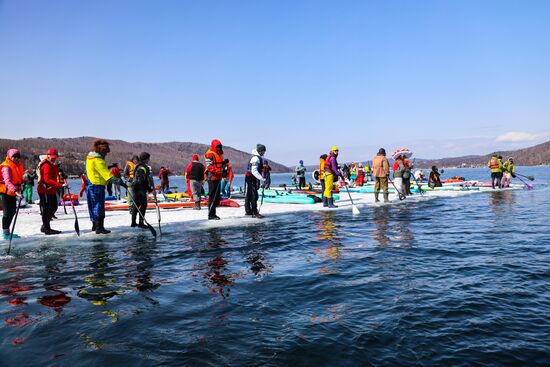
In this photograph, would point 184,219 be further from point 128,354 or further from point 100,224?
point 128,354

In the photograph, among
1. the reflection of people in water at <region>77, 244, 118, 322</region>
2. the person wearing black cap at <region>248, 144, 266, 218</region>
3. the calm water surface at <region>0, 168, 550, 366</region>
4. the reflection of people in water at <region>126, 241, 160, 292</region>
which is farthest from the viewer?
the person wearing black cap at <region>248, 144, 266, 218</region>

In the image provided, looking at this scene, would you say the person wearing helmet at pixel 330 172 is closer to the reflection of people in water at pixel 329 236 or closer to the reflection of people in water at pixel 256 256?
the reflection of people in water at pixel 329 236

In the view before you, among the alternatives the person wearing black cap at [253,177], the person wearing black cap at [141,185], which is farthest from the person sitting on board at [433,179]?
the person wearing black cap at [141,185]

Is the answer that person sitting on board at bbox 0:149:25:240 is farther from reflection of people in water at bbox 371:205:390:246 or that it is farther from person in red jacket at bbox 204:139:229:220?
reflection of people in water at bbox 371:205:390:246

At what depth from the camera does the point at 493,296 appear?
5.05 metres

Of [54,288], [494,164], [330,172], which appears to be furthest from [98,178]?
[494,164]

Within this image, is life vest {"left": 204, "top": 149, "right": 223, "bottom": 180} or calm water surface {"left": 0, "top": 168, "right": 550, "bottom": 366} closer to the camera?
calm water surface {"left": 0, "top": 168, "right": 550, "bottom": 366}

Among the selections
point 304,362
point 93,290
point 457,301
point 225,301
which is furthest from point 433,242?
point 93,290

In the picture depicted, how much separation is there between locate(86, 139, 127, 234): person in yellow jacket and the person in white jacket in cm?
443

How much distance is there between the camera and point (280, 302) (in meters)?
4.97

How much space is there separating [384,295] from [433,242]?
4.39 metres

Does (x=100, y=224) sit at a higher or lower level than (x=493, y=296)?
higher

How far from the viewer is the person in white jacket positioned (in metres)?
13.0

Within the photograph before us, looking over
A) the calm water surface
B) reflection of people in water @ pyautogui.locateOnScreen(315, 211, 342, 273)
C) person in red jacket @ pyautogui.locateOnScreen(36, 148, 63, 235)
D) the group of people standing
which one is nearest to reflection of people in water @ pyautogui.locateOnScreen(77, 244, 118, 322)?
the calm water surface
